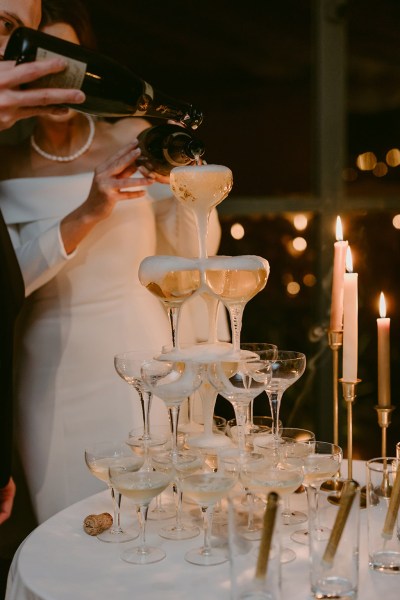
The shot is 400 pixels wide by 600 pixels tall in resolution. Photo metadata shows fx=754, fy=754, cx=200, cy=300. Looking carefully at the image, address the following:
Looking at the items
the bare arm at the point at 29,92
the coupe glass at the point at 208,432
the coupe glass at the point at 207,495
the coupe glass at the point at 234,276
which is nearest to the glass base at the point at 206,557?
the coupe glass at the point at 207,495

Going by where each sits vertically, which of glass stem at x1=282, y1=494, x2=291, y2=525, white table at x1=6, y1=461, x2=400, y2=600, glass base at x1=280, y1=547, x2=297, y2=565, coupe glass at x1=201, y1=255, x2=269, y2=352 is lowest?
white table at x1=6, y1=461, x2=400, y2=600

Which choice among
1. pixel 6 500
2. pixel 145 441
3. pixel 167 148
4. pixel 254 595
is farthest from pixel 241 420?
pixel 6 500

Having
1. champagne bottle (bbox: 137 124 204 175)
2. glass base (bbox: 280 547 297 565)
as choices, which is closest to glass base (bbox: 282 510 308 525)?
glass base (bbox: 280 547 297 565)

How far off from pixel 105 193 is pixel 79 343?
52 cm

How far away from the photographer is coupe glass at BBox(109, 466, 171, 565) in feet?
4.15

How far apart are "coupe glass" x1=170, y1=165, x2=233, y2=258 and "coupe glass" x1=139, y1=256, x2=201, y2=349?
7 cm

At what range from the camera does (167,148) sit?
186 centimetres

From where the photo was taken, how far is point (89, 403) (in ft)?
7.82

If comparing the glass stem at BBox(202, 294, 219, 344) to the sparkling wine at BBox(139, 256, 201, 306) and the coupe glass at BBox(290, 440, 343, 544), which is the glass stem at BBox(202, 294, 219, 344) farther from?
the coupe glass at BBox(290, 440, 343, 544)

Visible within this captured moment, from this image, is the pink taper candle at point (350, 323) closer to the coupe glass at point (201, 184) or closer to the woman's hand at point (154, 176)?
the coupe glass at point (201, 184)

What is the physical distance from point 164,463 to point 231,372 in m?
0.21

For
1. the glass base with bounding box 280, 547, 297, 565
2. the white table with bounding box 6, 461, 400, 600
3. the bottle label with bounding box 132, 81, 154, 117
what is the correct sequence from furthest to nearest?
the bottle label with bounding box 132, 81, 154, 117 → the glass base with bounding box 280, 547, 297, 565 → the white table with bounding box 6, 461, 400, 600

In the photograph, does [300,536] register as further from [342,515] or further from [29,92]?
[29,92]

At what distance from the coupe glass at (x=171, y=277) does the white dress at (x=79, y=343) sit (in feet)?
3.17
